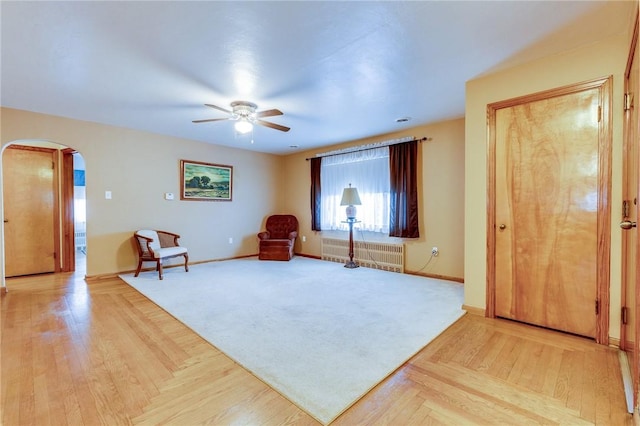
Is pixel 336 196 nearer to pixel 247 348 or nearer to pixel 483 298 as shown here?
pixel 483 298

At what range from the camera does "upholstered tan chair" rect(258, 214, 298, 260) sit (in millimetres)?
5703

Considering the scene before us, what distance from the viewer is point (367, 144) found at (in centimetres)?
517

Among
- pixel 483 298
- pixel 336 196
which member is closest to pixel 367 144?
pixel 336 196

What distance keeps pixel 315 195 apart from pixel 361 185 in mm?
1146

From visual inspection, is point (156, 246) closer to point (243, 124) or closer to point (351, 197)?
point (243, 124)

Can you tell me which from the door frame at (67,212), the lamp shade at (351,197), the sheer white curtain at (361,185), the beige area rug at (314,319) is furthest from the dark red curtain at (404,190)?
the door frame at (67,212)

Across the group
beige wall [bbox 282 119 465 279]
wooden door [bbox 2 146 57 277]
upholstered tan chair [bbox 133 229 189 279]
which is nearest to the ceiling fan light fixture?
upholstered tan chair [bbox 133 229 189 279]

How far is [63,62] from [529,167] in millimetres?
4232

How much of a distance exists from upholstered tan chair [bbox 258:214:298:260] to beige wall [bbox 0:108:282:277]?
1.32ft

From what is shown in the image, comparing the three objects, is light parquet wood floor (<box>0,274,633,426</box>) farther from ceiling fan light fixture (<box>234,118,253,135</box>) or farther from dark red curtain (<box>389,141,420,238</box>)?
ceiling fan light fixture (<box>234,118,253,135</box>)

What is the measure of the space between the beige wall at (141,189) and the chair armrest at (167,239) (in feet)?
0.66

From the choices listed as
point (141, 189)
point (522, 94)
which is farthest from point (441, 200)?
point (141, 189)

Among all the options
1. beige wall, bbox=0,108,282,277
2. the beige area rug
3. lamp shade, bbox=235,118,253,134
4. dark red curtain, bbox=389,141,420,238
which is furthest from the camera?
dark red curtain, bbox=389,141,420,238

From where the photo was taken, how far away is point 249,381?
1749 millimetres
